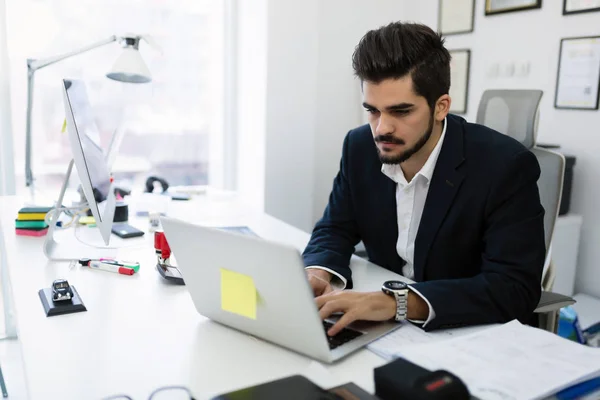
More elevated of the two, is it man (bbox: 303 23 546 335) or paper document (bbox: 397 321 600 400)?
man (bbox: 303 23 546 335)

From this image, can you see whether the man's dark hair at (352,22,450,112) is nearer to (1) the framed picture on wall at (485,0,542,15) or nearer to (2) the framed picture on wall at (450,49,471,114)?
(1) the framed picture on wall at (485,0,542,15)

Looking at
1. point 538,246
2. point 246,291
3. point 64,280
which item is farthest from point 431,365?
point 64,280

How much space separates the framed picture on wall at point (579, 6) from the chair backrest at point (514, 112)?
39.0 inches

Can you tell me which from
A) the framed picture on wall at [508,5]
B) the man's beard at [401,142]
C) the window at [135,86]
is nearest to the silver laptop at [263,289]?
the man's beard at [401,142]

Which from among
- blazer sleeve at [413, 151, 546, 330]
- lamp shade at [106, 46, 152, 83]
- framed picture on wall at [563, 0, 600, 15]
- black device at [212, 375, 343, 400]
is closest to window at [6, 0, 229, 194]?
lamp shade at [106, 46, 152, 83]

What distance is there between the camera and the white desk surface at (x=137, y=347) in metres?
0.90

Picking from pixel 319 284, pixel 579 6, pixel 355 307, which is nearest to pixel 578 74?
pixel 579 6

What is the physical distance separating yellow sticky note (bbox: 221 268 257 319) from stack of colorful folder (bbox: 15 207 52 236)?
3.44ft

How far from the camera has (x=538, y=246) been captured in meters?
1.27

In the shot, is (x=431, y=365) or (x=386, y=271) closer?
(x=431, y=365)

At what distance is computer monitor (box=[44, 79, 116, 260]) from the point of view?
4.82 feet

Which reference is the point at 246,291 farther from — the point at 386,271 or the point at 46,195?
the point at 46,195

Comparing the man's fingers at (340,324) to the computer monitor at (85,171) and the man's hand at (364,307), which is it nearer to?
the man's hand at (364,307)

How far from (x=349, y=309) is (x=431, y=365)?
0.71 ft
